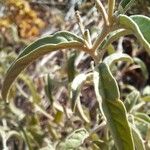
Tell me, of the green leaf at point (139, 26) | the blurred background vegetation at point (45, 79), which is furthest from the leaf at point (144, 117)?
the green leaf at point (139, 26)

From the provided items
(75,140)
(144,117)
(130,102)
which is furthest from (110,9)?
(130,102)

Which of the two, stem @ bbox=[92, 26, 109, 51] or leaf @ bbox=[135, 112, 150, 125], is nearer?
stem @ bbox=[92, 26, 109, 51]

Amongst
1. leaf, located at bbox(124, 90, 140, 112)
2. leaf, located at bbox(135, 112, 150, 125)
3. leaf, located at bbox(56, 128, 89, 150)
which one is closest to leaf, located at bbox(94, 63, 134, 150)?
leaf, located at bbox(56, 128, 89, 150)

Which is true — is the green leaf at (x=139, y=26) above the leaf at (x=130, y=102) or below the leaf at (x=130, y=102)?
above

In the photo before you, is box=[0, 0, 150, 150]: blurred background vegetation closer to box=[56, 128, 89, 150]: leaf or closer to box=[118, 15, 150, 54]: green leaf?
box=[56, 128, 89, 150]: leaf

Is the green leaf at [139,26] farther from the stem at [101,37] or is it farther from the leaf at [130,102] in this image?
the leaf at [130,102]

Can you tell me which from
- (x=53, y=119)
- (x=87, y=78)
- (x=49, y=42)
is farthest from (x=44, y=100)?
(x=49, y=42)
